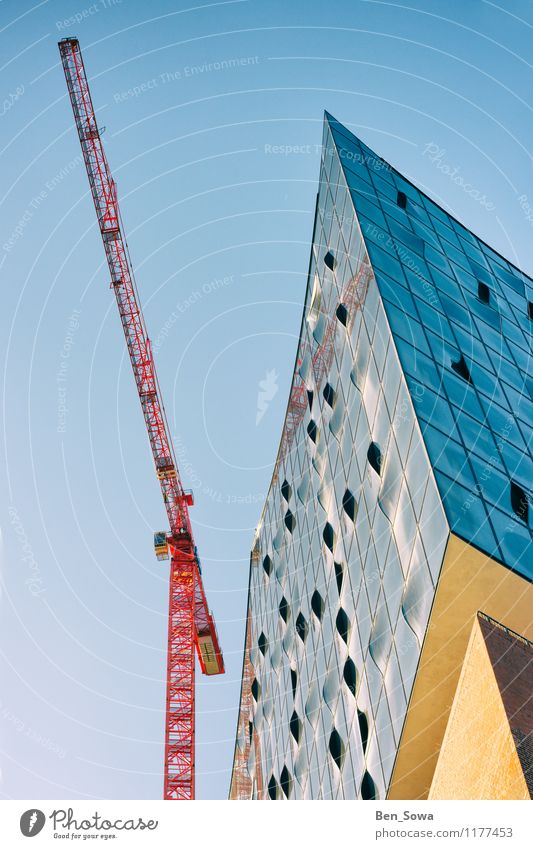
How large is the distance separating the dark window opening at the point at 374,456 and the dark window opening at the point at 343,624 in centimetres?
601

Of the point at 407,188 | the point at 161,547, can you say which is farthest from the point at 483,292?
the point at 161,547

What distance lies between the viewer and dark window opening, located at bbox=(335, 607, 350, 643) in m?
28.4

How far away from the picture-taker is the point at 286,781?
3569cm

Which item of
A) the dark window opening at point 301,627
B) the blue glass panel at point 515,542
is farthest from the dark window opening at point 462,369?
the dark window opening at point 301,627

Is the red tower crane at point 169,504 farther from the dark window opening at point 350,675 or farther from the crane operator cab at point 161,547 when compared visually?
the dark window opening at point 350,675

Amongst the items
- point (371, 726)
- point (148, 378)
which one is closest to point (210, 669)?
point (148, 378)

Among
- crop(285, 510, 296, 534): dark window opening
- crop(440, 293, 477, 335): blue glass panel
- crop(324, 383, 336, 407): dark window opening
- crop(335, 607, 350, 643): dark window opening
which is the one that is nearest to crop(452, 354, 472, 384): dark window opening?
crop(440, 293, 477, 335): blue glass panel

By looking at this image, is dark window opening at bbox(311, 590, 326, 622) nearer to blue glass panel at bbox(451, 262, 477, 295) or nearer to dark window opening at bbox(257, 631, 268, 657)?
dark window opening at bbox(257, 631, 268, 657)

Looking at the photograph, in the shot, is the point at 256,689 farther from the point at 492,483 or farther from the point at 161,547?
the point at 492,483

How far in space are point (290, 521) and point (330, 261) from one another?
1319 cm

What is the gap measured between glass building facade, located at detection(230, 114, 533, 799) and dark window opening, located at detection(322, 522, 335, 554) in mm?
82

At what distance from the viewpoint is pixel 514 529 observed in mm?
21875

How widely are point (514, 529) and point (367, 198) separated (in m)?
16.5
